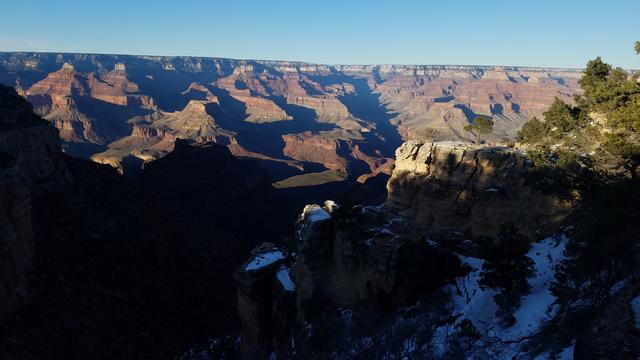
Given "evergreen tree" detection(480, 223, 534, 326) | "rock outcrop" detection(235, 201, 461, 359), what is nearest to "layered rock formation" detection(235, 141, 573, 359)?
"rock outcrop" detection(235, 201, 461, 359)

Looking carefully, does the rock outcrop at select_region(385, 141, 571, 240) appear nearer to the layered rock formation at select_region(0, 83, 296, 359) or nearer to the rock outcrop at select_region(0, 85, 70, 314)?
the layered rock formation at select_region(0, 83, 296, 359)

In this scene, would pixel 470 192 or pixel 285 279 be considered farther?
pixel 470 192

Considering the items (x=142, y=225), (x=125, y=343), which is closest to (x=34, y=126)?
(x=142, y=225)

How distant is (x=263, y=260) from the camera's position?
36.0 m

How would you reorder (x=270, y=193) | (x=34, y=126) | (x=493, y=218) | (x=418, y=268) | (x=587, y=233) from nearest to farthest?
(x=587, y=233)
(x=418, y=268)
(x=493, y=218)
(x=34, y=126)
(x=270, y=193)

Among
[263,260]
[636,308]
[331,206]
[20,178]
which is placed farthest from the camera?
[20,178]

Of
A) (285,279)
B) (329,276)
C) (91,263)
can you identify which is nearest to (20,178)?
(91,263)

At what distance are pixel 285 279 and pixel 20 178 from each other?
90.6 ft

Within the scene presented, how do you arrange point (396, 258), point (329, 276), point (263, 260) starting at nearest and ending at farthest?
point (396, 258), point (329, 276), point (263, 260)

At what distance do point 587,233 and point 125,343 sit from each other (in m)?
37.8

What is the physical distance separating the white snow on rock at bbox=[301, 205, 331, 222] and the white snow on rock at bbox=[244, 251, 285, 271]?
5.08 m

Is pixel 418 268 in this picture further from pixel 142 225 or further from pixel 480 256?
pixel 142 225

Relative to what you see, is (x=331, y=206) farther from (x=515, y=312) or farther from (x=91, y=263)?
(x=91, y=263)

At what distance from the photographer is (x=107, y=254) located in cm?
4806
